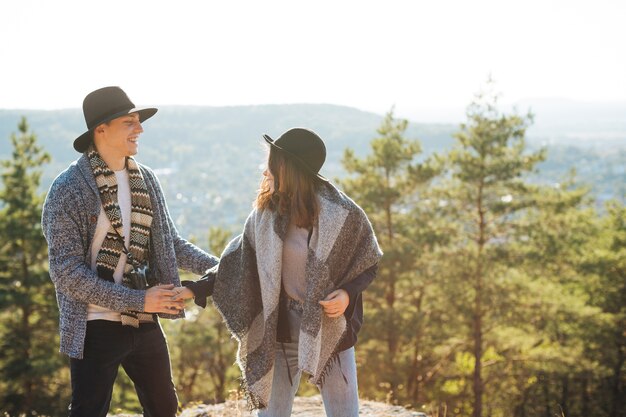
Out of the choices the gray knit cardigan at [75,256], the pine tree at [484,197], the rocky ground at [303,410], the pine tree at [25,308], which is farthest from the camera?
the pine tree at [484,197]

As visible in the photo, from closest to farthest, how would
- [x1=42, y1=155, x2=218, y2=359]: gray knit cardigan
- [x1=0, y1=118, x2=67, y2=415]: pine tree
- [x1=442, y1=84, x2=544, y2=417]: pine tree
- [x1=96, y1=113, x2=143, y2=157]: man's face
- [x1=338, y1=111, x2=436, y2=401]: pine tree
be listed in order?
1. [x1=42, y1=155, x2=218, y2=359]: gray knit cardigan
2. [x1=96, y1=113, x2=143, y2=157]: man's face
3. [x1=0, y1=118, x2=67, y2=415]: pine tree
4. [x1=442, y1=84, x2=544, y2=417]: pine tree
5. [x1=338, y1=111, x2=436, y2=401]: pine tree

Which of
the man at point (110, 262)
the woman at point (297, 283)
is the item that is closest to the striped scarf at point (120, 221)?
the man at point (110, 262)

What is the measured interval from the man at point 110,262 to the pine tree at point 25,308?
12.3m

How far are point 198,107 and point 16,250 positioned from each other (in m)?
183

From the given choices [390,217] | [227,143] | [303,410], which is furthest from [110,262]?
[227,143]

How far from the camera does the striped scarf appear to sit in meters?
2.68

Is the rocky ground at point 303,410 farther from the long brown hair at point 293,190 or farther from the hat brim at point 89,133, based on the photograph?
the hat brim at point 89,133

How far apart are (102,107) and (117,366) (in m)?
1.19

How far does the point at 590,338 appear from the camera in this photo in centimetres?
1836

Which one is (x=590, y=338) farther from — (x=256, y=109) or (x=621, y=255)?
(x=256, y=109)

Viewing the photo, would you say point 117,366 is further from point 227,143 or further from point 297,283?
point 227,143

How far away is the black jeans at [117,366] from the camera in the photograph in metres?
2.60

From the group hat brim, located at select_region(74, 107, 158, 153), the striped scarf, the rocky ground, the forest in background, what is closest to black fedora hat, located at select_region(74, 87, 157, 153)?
hat brim, located at select_region(74, 107, 158, 153)

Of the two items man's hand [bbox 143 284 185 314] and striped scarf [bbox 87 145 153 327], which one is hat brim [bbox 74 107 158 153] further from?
man's hand [bbox 143 284 185 314]
